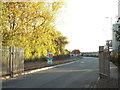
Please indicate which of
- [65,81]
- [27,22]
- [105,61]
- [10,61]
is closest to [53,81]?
[65,81]

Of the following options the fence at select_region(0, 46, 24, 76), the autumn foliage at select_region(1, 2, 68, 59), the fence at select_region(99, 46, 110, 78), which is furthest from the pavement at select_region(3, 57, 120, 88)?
the autumn foliage at select_region(1, 2, 68, 59)

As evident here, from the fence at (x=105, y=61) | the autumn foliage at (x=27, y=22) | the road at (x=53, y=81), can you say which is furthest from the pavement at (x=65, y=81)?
the autumn foliage at (x=27, y=22)

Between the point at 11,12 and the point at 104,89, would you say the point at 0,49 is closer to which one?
the point at 11,12

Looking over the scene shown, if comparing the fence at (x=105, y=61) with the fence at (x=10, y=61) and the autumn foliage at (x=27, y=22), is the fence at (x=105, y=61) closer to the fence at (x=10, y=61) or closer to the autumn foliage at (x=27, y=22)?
the fence at (x=10, y=61)

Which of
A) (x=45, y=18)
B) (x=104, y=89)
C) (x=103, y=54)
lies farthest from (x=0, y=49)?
(x=104, y=89)

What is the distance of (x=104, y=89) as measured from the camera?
9.23 m

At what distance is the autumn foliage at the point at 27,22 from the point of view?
1962cm

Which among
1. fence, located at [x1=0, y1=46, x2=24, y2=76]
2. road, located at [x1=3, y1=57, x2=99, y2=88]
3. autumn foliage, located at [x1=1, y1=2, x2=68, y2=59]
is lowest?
road, located at [x1=3, y1=57, x2=99, y2=88]

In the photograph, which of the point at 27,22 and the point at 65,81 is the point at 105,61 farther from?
the point at 27,22

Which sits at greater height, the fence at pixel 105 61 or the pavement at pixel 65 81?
the fence at pixel 105 61

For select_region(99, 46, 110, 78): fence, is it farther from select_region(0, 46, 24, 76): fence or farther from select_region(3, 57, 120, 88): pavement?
select_region(0, 46, 24, 76): fence

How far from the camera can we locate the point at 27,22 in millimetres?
20219

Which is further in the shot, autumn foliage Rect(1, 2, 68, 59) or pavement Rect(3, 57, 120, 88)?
autumn foliage Rect(1, 2, 68, 59)

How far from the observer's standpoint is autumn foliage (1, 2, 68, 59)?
64.4 feet
